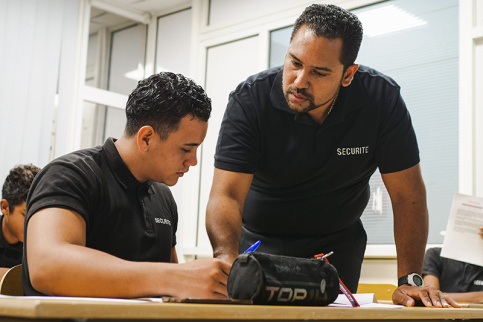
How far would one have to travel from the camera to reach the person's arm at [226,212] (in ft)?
4.88

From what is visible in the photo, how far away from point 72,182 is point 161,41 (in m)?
4.49

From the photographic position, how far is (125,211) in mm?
1454

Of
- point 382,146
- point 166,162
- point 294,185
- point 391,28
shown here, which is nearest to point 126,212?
point 166,162

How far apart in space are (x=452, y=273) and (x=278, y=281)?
2.96 meters

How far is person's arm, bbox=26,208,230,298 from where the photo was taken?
1022 mm

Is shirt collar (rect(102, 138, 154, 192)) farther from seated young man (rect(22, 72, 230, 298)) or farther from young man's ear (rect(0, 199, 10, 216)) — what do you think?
young man's ear (rect(0, 199, 10, 216))

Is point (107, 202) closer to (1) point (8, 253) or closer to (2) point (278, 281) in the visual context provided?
(2) point (278, 281)

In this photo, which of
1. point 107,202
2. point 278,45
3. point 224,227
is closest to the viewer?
point 107,202

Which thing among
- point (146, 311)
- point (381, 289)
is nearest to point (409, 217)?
point (146, 311)

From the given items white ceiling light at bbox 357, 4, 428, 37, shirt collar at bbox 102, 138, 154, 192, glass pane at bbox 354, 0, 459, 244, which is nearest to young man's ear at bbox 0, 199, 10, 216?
shirt collar at bbox 102, 138, 154, 192

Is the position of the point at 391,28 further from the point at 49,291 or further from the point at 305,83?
the point at 49,291

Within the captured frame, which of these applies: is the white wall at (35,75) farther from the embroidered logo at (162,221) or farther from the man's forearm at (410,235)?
the man's forearm at (410,235)

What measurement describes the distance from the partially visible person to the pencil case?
2.17 meters

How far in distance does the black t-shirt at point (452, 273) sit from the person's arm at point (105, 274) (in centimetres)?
278
